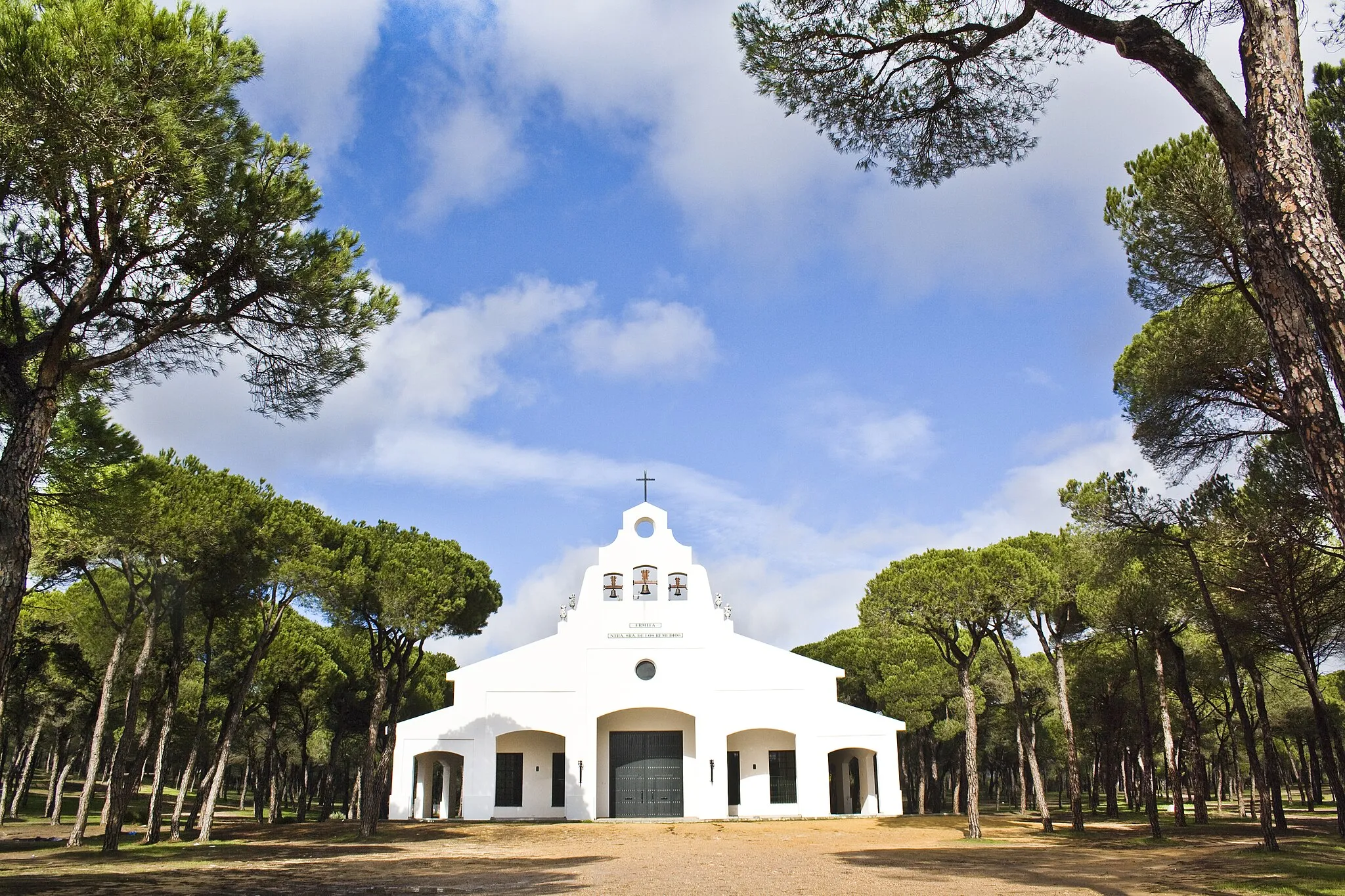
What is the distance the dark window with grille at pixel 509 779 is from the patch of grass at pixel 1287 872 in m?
19.7

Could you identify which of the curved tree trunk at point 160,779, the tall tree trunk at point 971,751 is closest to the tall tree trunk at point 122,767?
the curved tree trunk at point 160,779

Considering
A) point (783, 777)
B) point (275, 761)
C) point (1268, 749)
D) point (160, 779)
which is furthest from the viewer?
point (275, 761)

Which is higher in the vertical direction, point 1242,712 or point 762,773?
point 1242,712

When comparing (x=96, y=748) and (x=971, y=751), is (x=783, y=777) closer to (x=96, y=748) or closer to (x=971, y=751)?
(x=971, y=751)

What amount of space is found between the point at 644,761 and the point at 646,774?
1.31ft

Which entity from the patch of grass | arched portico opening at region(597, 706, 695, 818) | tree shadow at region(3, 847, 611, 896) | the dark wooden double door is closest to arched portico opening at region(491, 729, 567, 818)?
arched portico opening at region(597, 706, 695, 818)

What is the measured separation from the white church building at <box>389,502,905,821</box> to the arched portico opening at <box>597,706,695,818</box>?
0.04 metres

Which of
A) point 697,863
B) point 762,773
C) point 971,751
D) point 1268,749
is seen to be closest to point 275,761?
point 762,773

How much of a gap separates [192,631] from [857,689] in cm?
Result: 2577

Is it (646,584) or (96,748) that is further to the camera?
(646,584)

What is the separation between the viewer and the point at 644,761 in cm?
2811

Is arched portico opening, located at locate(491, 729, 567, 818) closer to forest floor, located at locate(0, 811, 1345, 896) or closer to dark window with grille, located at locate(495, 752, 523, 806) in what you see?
dark window with grille, located at locate(495, 752, 523, 806)

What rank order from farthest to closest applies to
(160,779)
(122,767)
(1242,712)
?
1. (160,779)
2. (1242,712)
3. (122,767)

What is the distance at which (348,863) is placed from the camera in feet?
46.1
